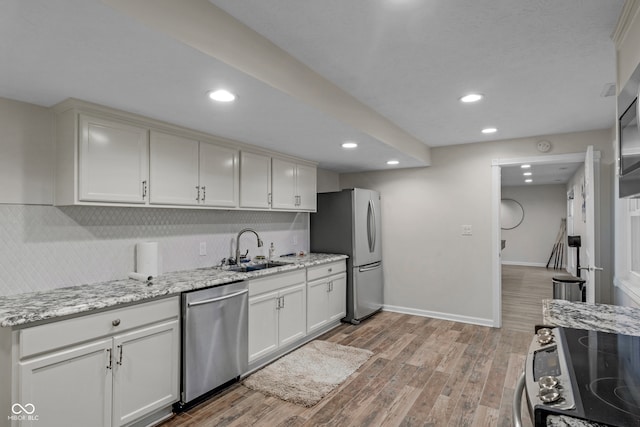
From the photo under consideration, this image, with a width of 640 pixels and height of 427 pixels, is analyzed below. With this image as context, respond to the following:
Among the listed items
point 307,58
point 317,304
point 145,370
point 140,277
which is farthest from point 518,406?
point 317,304

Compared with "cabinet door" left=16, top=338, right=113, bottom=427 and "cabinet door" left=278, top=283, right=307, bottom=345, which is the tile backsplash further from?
"cabinet door" left=278, top=283, right=307, bottom=345

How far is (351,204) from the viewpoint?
441 cm

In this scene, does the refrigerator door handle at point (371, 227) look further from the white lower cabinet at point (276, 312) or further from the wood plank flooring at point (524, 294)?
the wood plank flooring at point (524, 294)

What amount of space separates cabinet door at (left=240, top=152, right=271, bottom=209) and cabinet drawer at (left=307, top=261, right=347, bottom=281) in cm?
87

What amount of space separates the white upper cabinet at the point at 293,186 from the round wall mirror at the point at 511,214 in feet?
26.8

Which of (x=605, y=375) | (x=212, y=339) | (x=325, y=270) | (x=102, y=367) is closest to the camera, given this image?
(x=605, y=375)

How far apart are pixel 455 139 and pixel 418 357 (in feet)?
8.35

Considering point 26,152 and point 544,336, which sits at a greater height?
point 26,152

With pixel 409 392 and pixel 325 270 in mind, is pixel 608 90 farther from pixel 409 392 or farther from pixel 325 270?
pixel 325 270

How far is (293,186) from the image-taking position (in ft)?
13.4

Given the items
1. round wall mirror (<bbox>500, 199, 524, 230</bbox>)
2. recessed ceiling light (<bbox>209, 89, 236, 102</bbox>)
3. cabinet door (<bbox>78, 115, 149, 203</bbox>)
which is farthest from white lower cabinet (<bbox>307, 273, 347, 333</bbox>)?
round wall mirror (<bbox>500, 199, 524, 230</bbox>)

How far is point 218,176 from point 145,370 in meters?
1.63

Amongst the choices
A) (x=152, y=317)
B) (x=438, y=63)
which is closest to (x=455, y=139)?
(x=438, y=63)

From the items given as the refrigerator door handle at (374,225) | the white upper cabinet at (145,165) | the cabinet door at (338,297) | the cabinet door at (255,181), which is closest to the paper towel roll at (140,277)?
the white upper cabinet at (145,165)
